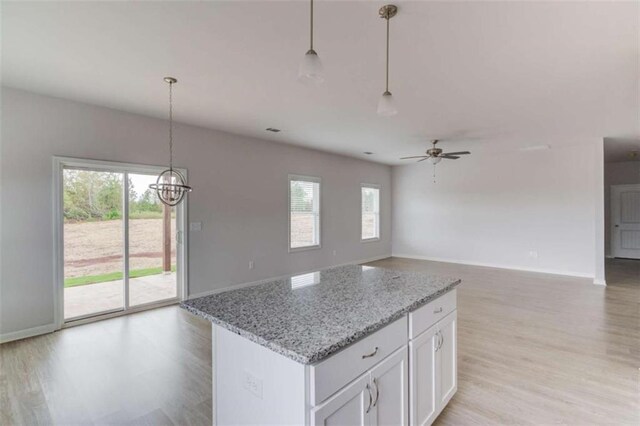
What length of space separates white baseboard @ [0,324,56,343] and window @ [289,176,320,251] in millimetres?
3730

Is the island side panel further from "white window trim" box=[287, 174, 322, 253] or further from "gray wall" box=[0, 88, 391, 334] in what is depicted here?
"white window trim" box=[287, 174, 322, 253]

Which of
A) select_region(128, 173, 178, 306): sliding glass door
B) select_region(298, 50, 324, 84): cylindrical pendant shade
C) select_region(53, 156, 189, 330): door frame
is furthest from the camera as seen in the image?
select_region(128, 173, 178, 306): sliding glass door

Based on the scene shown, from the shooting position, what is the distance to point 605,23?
217cm

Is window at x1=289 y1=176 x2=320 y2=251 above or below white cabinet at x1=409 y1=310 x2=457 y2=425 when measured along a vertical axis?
above

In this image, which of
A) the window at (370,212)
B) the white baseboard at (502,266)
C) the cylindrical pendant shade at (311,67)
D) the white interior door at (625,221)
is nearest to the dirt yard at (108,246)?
the cylindrical pendant shade at (311,67)

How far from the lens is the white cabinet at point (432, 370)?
173cm

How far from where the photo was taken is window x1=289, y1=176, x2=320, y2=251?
635cm

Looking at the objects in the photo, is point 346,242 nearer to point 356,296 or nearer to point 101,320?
point 101,320

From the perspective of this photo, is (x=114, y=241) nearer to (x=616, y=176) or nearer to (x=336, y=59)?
(x=336, y=59)

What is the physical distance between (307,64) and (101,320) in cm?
417

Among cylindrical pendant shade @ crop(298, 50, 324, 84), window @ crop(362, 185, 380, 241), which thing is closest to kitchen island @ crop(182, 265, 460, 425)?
cylindrical pendant shade @ crop(298, 50, 324, 84)

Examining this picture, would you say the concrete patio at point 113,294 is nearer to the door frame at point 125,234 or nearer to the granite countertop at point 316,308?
the door frame at point 125,234

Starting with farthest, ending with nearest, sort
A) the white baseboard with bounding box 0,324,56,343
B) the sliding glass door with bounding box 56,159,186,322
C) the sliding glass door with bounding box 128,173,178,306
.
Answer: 1. the sliding glass door with bounding box 128,173,178,306
2. the sliding glass door with bounding box 56,159,186,322
3. the white baseboard with bounding box 0,324,56,343

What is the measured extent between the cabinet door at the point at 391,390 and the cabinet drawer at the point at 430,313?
0.14m
